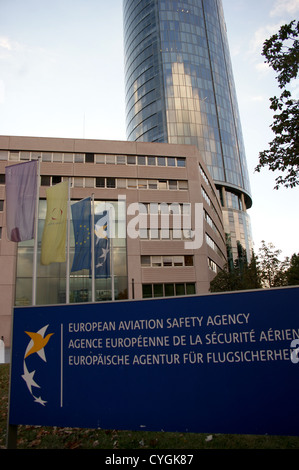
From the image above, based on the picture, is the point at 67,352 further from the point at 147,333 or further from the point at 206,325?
the point at 206,325

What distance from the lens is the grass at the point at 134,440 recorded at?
479cm

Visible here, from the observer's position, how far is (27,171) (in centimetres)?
1202

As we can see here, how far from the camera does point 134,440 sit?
518 cm

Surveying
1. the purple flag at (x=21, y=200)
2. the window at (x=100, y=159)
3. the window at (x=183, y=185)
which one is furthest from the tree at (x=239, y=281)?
the purple flag at (x=21, y=200)

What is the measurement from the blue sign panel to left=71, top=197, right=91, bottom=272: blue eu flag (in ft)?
41.5

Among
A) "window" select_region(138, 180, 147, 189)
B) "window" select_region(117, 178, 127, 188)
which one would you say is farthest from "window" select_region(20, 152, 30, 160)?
"window" select_region(138, 180, 147, 189)

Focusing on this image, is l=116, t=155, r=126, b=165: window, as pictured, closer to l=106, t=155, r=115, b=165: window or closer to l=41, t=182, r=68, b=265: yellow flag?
l=106, t=155, r=115, b=165: window

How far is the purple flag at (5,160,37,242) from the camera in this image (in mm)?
12070

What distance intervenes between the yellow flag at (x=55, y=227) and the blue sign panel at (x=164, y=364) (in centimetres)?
1018

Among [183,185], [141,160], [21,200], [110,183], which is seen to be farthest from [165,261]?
[21,200]

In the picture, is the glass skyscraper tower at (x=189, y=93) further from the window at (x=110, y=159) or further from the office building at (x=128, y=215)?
the window at (x=110, y=159)

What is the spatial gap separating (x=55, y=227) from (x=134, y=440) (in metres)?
11.4

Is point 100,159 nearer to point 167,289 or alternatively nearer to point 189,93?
point 167,289

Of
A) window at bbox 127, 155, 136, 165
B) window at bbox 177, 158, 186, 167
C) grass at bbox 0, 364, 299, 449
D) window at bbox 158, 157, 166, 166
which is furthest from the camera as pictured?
window at bbox 177, 158, 186, 167
